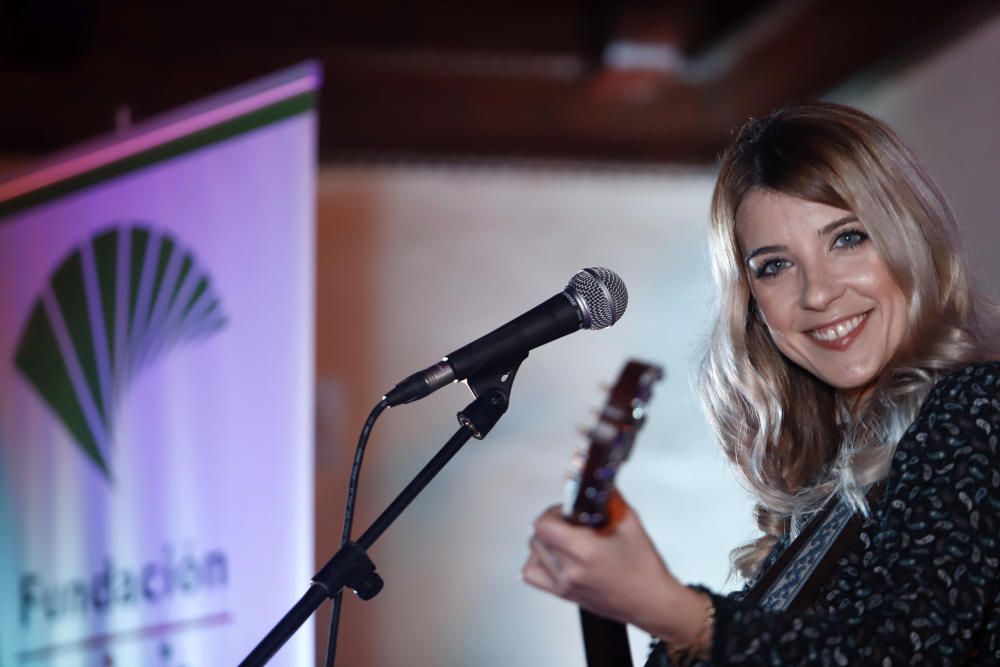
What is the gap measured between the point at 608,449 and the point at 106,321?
2.53m

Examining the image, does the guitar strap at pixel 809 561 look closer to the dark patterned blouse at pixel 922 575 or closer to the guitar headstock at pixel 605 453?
the dark patterned blouse at pixel 922 575

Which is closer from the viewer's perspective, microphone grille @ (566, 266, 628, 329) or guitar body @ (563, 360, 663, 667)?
guitar body @ (563, 360, 663, 667)

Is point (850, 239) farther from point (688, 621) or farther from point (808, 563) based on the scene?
point (688, 621)

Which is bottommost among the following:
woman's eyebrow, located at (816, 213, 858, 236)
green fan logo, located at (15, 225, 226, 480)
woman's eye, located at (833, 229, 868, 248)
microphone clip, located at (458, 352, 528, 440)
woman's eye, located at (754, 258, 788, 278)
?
microphone clip, located at (458, 352, 528, 440)

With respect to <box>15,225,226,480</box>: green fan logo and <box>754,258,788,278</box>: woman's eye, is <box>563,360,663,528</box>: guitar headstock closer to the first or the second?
<box>754,258,788,278</box>: woman's eye

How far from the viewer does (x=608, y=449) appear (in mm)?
1145

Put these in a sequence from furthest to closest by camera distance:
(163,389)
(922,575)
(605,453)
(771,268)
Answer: (163,389) → (771,268) → (922,575) → (605,453)

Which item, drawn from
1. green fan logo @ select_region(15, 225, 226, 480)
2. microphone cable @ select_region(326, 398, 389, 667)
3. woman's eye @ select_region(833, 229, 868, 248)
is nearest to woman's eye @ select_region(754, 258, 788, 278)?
woman's eye @ select_region(833, 229, 868, 248)

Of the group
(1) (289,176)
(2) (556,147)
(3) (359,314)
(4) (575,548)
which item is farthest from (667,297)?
(4) (575,548)

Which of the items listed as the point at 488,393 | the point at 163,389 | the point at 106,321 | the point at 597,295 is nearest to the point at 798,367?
the point at 597,295

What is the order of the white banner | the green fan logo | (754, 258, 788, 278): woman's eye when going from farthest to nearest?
the green fan logo, the white banner, (754, 258, 788, 278): woman's eye

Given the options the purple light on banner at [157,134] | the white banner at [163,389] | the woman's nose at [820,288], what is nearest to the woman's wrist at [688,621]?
the woman's nose at [820,288]

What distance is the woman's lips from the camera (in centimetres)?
172

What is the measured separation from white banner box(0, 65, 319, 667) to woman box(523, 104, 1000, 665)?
1.46 m
